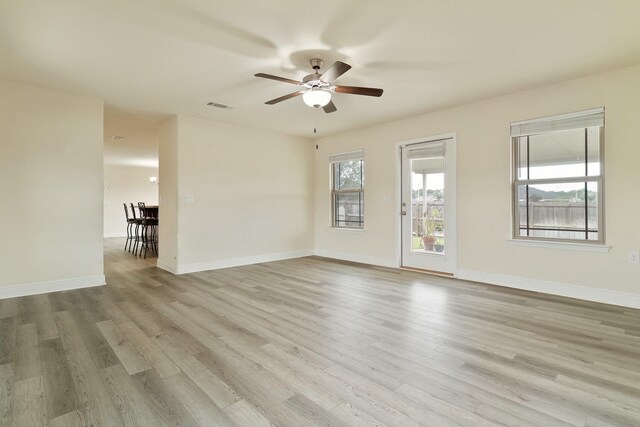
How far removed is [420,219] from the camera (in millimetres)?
5152

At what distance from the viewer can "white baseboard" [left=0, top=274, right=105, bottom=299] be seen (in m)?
3.68

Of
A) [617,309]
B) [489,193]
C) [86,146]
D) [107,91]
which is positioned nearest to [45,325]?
[86,146]

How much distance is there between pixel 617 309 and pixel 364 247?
3.47 m

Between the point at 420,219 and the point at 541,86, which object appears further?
the point at 420,219

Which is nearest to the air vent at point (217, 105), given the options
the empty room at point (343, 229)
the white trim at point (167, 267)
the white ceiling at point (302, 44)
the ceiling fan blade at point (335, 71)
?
the empty room at point (343, 229)

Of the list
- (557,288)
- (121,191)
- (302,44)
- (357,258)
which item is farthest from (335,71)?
(121,191)

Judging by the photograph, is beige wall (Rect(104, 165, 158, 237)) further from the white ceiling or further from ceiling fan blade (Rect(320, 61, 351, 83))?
ceiling fan blade (Rect(320, 61, 351, 83))

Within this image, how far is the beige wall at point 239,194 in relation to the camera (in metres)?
5.05

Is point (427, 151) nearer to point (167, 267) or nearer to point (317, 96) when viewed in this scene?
point (317, 96)

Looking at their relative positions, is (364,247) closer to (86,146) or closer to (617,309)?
(617,309)

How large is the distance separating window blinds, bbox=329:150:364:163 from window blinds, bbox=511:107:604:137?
8.38ft

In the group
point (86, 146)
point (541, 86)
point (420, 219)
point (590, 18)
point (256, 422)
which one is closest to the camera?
point (256, 422)

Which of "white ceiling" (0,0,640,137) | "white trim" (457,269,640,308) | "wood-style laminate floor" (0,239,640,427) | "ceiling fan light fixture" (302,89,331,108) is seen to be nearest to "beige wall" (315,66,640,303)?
"white trim" (457,269,640,308)

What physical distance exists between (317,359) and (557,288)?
3.24 metres
